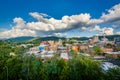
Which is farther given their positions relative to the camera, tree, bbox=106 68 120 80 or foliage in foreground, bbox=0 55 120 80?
foliage in foreground, bbox=0 55 120 80

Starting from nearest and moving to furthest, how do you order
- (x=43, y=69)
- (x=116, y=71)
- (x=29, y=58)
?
1. (x=116, y=71)
2. (x=43, y=69)
3. (x=29, y=58)

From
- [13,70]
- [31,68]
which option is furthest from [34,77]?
Result: [13,70]

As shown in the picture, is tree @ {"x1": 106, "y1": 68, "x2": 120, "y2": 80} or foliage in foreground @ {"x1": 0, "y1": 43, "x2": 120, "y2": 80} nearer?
tree @ {"x1": 106, "y1": 68, "x2": 120, "y2": 80}

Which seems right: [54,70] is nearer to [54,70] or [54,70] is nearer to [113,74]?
[54,70]

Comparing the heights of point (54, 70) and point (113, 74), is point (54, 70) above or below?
above

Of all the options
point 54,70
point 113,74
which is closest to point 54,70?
point 54,70

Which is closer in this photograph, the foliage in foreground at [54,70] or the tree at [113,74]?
the tree at [113,74]

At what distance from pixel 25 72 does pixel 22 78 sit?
2.42 ft

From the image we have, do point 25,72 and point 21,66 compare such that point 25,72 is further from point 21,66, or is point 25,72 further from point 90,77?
point 90,77

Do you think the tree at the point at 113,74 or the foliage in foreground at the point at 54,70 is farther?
the foliage in foreground at the point at 54,70

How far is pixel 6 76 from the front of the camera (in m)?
21.2

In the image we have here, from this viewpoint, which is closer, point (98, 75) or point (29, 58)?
point (98, 75)

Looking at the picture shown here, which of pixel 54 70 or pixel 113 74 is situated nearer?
pixel 113 74

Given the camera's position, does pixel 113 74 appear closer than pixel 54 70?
Yes
